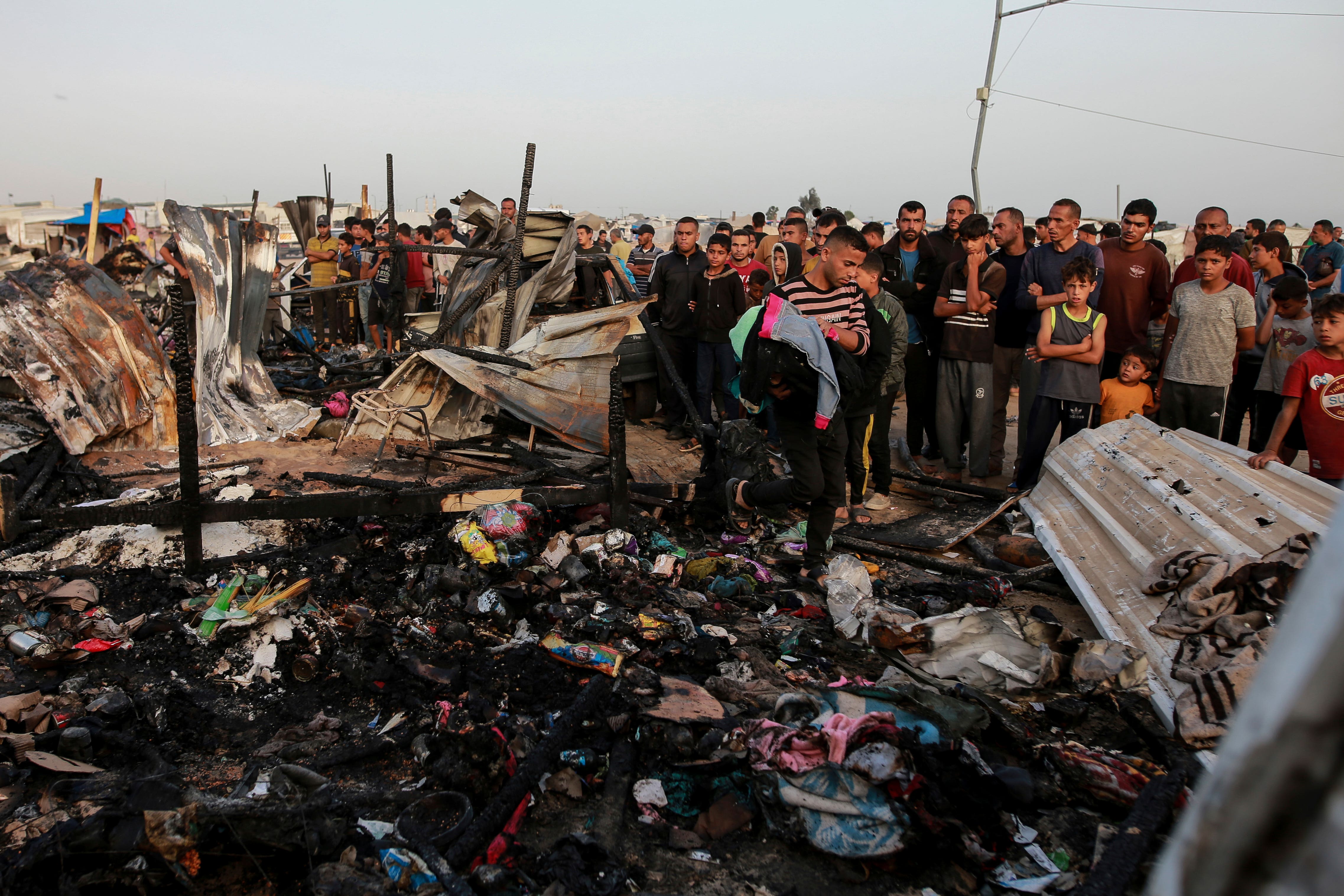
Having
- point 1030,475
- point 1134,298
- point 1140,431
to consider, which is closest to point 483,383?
point 1030,475

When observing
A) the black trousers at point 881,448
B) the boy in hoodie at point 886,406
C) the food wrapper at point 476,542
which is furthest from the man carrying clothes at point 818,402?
the food wrapper at point 476,542

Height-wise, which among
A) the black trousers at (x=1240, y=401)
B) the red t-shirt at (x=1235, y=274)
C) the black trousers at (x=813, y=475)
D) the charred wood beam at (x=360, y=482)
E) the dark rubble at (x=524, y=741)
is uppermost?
the red t-shirt at (x=1235, y=274)

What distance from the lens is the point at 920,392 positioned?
274 inches

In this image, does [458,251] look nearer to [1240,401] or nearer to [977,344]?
[977,344]

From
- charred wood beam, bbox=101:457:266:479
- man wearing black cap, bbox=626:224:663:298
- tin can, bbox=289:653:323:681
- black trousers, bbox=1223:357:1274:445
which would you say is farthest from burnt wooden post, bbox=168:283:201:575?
man wearing black cap, bbox=626:224:663:298

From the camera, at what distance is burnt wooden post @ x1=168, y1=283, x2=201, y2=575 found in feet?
13.0

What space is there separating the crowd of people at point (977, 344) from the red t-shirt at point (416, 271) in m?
5.25

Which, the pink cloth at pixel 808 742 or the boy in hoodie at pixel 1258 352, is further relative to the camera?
the boy in hoodie at pixel 1258 352

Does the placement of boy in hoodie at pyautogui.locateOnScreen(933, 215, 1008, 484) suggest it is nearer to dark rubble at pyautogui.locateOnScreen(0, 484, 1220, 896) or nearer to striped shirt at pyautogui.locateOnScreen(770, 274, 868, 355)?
A: striped shirt at pyautogui.locateOnScreen(770, 274, 868, 355)

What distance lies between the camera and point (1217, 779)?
0.56 m

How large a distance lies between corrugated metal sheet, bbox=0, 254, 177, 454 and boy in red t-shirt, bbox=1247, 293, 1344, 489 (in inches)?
297

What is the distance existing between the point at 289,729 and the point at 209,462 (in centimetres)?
405

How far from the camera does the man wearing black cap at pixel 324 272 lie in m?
11.4

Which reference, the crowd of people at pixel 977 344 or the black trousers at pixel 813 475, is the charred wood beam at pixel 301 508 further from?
the crowd of people at pixel 977 344
